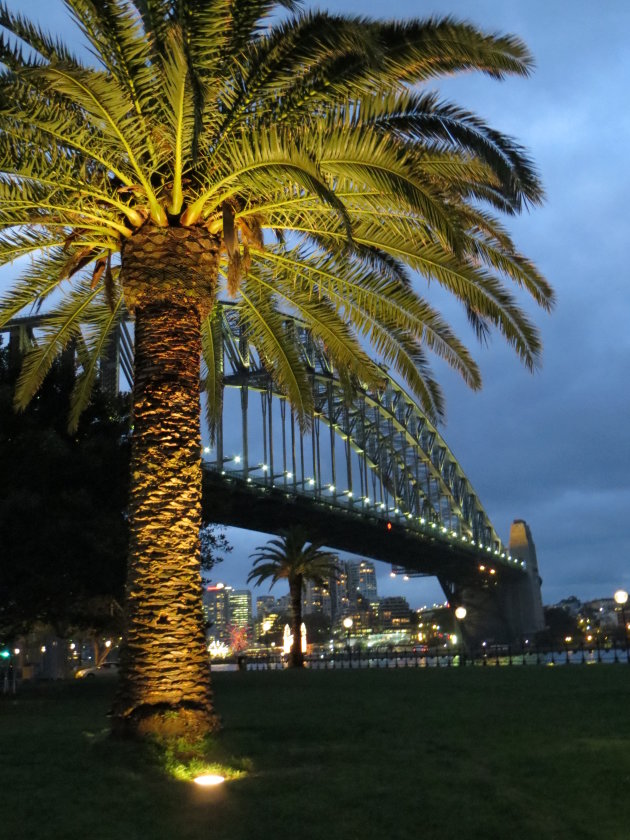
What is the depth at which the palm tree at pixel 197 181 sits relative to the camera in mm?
9594

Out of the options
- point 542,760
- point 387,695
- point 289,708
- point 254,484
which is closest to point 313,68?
point 542,760

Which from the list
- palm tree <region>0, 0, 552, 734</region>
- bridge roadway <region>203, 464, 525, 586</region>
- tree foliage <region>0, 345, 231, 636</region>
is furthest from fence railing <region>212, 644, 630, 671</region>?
palm tree <region>0, 0, 552, 734</region>

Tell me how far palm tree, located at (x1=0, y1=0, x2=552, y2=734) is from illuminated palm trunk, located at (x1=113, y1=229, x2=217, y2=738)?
0.9 inches

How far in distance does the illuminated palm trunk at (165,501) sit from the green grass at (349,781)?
2.29 feet

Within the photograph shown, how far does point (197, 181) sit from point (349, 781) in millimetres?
7434

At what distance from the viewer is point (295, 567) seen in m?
50.2

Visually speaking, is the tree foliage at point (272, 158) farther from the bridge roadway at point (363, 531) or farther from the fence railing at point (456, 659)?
the bridge roadway at point (363, 531)

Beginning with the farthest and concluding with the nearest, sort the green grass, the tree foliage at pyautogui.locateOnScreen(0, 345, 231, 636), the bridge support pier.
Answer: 1. the bridge support pier
2. the tree foliage at pyautogui.locateOnScreen(0, 345, 231, 636)
3. the green grass

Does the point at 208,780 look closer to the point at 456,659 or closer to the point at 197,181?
the point at 197,181

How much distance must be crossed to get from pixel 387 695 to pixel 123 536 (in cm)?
793

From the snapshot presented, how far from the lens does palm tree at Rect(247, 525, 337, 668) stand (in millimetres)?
49750

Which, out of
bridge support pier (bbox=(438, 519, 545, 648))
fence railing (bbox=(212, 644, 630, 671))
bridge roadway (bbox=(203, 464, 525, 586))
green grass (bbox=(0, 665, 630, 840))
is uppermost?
bridge roadway (bbox=(203, 464, 525, 586))

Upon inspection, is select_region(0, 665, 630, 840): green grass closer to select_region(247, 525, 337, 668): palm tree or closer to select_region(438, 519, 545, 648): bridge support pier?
select_region(247, 525, 337, 668): palm tree

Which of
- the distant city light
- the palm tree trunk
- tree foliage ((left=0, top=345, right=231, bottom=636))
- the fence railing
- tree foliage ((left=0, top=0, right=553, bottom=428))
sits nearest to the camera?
the distant city light
